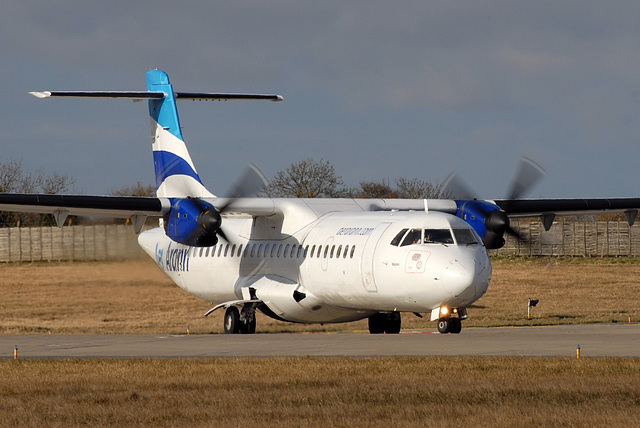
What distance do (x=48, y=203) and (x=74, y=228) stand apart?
21.8 m

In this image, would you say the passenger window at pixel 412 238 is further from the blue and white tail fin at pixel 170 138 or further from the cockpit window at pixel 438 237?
the blue and white tail fin at pixel 170 138

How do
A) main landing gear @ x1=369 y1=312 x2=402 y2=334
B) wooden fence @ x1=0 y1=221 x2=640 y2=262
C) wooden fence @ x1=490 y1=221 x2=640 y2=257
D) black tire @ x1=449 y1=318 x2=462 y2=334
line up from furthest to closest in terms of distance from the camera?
1. wooden fence @ x1=490 y1=221 x2=640 y2=257
2. wooden fence @ x1=0 y1=221 x2=640 y2=262
3. main landing gear @ x1=369 y1=312 x2=402 y2=334
4. black tire @ x1=449 y1=318 x2=462 y2=334

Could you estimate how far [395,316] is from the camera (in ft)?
85.3

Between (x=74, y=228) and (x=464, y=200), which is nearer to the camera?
(x=464, y=200)

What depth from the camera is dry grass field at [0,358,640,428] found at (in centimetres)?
1111

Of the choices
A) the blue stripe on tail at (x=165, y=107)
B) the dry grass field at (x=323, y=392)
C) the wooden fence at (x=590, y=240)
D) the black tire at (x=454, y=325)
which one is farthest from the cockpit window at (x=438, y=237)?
the wooden fence at (x=590, y=240)

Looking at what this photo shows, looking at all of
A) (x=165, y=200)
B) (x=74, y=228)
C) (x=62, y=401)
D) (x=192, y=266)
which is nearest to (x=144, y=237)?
(x=192, y=266)

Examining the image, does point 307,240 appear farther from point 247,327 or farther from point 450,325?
point 450,325

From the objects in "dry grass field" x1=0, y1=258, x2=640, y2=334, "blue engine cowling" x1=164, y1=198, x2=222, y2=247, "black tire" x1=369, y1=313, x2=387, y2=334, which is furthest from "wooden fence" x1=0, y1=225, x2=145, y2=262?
"black tire" x1=369, y1=313, x2=387, y2=334

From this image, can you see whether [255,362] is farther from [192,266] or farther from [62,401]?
[192,266]

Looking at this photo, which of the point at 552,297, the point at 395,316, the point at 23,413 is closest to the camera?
the point at 23,413

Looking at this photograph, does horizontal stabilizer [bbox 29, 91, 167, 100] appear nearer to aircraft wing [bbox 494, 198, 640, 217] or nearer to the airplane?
the airplane

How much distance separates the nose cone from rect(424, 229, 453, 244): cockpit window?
744 mm

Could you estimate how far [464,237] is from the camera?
21766mm
